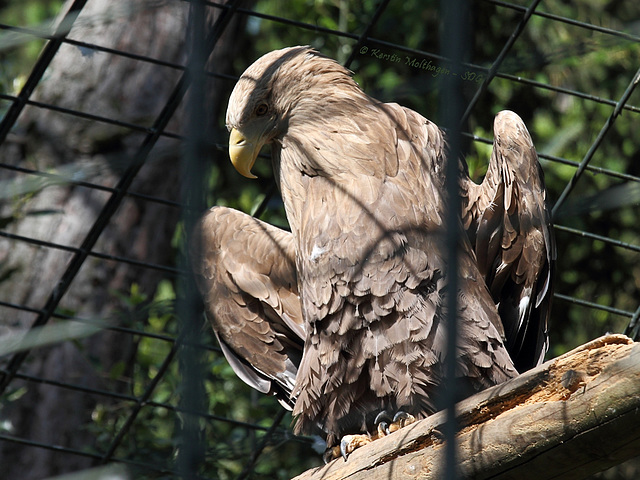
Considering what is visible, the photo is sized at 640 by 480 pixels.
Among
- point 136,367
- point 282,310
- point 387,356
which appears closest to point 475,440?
point 387,356

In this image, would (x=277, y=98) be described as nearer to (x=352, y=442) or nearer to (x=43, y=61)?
(x=43, y=61)

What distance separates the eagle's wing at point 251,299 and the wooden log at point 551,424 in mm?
1002

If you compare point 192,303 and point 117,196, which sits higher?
point 192,303

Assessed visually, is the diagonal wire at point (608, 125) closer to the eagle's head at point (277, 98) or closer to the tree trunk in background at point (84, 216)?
the eagle's head at point (277, 98)

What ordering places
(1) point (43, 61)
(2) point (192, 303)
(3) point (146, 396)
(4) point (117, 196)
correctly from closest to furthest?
1. (2) point (192, 303)
2. (1) point (43, 61)
3. (4) point (117, 196)
4. (3) point (146, 396)

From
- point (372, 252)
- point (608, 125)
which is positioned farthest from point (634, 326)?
point (372, 252)

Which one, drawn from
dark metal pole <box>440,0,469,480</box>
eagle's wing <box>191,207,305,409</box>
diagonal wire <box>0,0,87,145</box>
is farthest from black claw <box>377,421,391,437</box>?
diagonal wire <box>0,0,87,145</box>

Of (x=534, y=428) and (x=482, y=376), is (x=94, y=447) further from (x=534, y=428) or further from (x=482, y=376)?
(x=534, y=428)

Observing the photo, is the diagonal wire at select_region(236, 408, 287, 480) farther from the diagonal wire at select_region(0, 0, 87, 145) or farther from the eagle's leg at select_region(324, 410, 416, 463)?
the diagonal wire at select_region(0, 0, 87, 145)

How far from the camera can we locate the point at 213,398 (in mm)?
4020

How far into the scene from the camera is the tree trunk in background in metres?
3.96

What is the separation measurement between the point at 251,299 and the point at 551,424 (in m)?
1.42

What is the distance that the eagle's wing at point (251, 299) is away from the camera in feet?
9.41

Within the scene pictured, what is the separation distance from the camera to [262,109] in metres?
2.71
